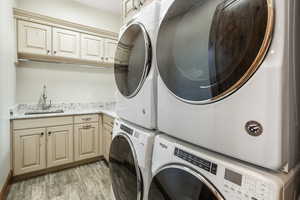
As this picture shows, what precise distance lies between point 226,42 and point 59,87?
112 inches

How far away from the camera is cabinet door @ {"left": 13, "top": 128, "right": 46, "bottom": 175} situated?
6.45 feet

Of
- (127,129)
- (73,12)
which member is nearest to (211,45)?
(127,129)

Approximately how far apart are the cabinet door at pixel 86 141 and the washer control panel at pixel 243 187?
2.32 metres

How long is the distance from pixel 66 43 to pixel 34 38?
1.31 ft

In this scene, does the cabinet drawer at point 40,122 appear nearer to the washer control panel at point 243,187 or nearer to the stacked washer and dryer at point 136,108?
the stacked washer and dryer at point 136,108

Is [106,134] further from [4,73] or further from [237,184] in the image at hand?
[237,184]

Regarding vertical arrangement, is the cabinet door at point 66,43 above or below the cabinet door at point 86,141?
above

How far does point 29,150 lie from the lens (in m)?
2.04

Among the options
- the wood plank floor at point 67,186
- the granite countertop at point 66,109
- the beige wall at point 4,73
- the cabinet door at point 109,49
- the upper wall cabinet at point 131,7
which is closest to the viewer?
the upper wall cabinet at point 131,7

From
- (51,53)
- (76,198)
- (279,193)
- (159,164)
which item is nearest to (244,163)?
(279,193)

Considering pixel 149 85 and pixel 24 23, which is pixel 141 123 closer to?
pixel 149 85

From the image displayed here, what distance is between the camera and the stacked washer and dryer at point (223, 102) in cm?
41


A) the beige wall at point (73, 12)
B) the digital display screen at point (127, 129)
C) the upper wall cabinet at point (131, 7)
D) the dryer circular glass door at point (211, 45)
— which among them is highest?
the beige wall at point (73, 12)

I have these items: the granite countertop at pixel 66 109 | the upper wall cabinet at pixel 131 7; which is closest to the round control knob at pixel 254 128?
the upper wall cabinet at pixel 131 7
